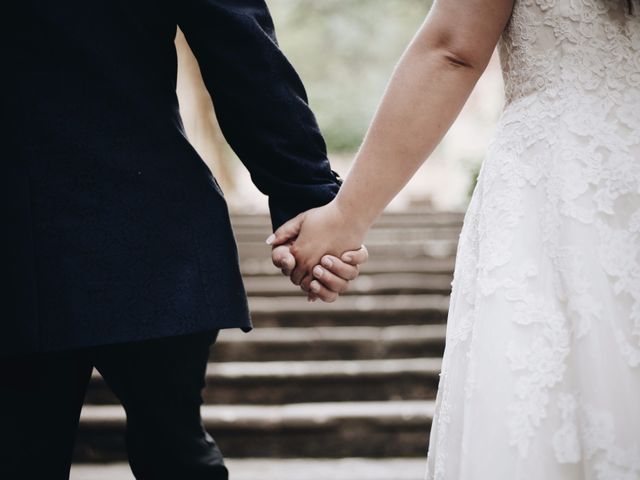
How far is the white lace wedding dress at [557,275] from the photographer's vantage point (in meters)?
1.00

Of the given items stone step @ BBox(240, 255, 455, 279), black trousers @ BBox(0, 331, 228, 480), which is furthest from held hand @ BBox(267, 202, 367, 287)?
stone step @ BBox(240, 255, 455, 279)

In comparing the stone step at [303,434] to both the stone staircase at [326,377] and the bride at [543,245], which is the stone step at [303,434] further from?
the bride at [543,245]

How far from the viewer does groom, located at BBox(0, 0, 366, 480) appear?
1.11m

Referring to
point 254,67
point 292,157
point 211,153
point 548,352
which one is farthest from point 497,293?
point 211,153

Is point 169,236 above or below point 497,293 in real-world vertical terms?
below

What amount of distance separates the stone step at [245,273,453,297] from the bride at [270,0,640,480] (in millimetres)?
2782

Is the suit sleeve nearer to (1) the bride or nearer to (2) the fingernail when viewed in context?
(2) the fingernail

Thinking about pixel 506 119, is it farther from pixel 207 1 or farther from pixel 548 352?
pixel 207 1

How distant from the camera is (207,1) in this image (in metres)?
1.25

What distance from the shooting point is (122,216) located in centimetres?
119

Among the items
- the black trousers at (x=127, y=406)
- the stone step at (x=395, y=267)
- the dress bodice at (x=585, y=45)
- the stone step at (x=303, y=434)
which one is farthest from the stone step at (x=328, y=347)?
the dress bodice at (x=585, y=45)

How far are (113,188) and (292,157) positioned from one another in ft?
1.23

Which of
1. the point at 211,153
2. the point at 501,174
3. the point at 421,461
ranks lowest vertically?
the point at 211,153

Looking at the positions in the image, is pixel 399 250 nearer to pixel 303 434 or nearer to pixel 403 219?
pixel 403 219
